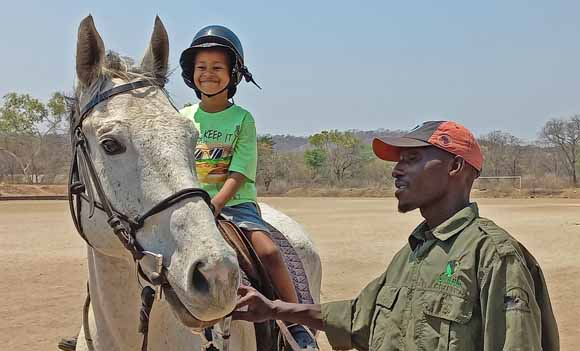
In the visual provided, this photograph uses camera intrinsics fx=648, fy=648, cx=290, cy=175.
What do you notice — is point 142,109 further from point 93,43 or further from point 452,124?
point 452,124

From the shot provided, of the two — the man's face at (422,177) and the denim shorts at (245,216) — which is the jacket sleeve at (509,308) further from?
the denim shorts at (245,216)

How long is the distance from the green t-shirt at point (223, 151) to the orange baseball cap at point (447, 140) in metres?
1.54

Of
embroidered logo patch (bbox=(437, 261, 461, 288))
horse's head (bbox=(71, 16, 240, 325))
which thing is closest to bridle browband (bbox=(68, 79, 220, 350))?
horse's head (bbox=(71, 16, 240, 325))

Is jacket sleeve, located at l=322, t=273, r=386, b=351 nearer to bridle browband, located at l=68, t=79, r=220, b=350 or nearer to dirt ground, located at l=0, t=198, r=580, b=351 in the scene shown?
bridle browband, located at l=68, t=79, r=220, b=350

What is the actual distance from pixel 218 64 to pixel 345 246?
14.1 m

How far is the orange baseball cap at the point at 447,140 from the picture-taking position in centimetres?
222

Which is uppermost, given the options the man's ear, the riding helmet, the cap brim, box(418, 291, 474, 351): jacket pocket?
the riding helmet

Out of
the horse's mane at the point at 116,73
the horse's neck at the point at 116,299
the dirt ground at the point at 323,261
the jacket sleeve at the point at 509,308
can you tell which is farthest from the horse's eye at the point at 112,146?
the dirt ground at the point at 323,261

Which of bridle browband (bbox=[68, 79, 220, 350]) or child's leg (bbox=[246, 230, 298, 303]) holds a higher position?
bridle browband (bbox=[68, 79, 220, 350])

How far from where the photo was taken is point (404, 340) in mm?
2119

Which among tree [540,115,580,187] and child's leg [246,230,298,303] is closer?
child's leg [246,230,298,303]

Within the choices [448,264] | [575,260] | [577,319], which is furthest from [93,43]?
[575,260]

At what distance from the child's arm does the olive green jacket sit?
1.36m

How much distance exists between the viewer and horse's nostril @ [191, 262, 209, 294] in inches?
89.7
